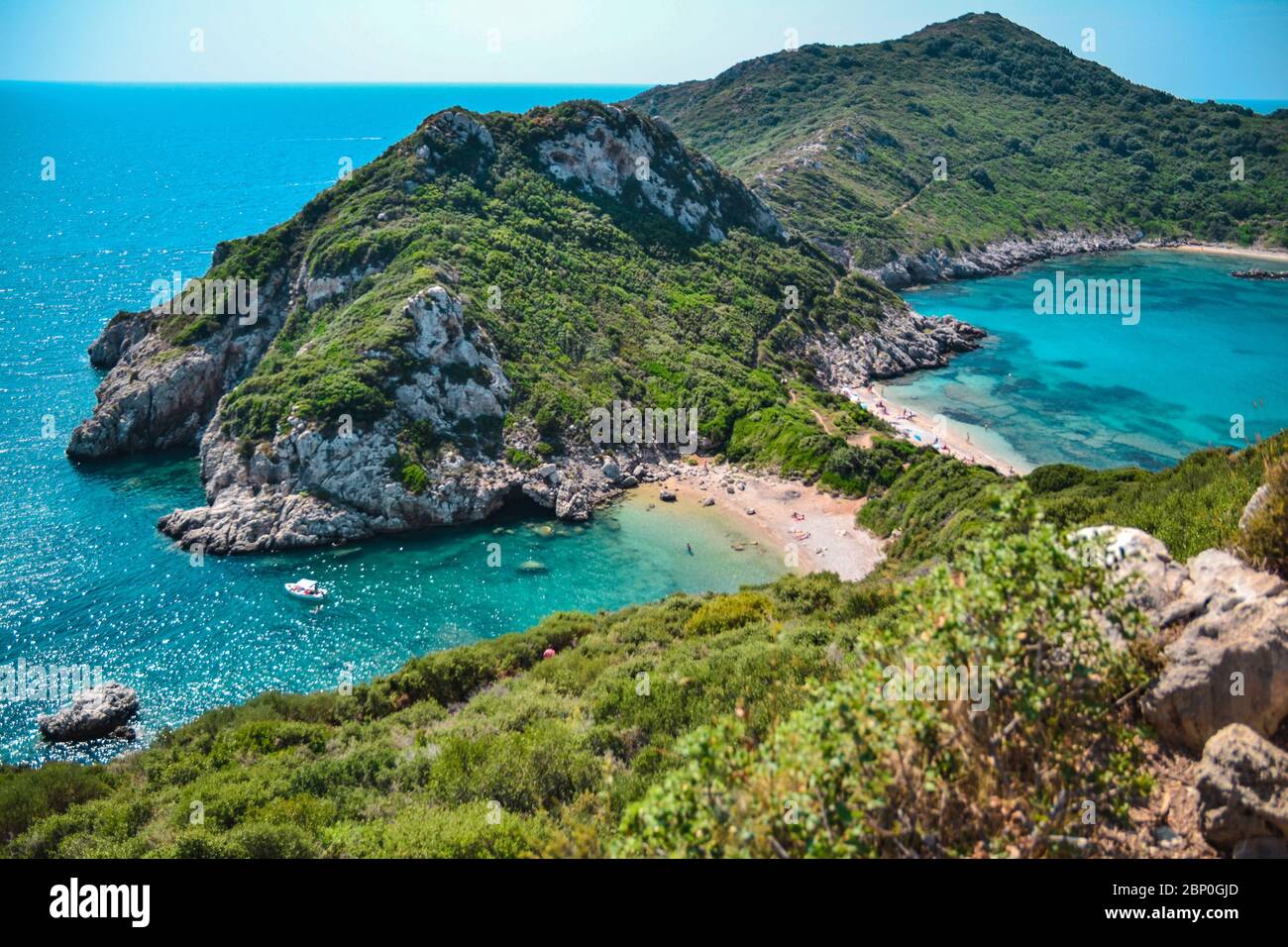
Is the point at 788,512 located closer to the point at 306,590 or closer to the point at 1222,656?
the point at 306,590

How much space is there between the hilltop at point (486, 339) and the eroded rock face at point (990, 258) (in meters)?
26.2

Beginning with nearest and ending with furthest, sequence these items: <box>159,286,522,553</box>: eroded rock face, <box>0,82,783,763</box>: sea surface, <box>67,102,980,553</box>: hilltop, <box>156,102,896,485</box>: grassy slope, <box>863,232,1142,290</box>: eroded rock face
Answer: <box>0,82,783,763</box>: sea surface < <box>159,286,522,553</box>: eroded rock face < <box>67,102,980,553</box>: hilltop < <box>156,102,896,485</box>: grassy slope < <box>863,232,1142,290</box>: eroded rock face

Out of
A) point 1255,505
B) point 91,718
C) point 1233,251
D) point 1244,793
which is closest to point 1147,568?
point 1255,505

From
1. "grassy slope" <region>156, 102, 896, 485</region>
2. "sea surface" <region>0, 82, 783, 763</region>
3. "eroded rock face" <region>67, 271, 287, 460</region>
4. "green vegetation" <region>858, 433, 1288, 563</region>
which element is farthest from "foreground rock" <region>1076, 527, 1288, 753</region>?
"eroded rock face" <region>67, 271, 287, 460</region>

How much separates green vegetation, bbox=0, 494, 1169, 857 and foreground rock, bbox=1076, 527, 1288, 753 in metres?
0.65

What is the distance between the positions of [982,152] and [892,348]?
10652cm

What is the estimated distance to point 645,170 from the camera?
272 feet

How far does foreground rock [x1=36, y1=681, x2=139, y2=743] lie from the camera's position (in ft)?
99.8

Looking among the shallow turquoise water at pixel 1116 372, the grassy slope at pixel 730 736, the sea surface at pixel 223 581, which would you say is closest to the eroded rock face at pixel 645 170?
the shallow turquoise water at pixel 1116 372

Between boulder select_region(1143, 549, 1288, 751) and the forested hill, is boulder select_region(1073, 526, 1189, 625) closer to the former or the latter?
boulder select_region(1143, 549, 1288, 751)

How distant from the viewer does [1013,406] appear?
7112 centimetres

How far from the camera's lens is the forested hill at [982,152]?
130750 mm

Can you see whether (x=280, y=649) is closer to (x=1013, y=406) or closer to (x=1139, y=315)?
(x=1013, y=406)
